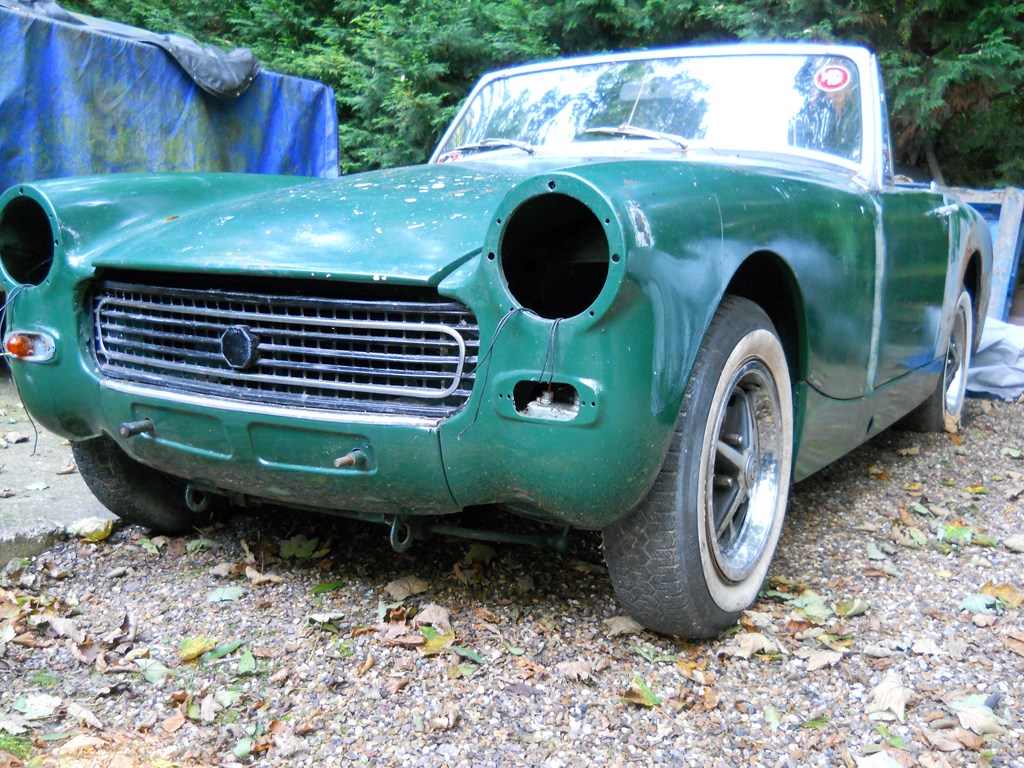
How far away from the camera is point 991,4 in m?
7.44

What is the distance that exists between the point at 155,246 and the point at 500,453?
3.50 feet

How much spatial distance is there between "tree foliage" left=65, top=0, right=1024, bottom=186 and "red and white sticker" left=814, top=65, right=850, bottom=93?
4.81 metres

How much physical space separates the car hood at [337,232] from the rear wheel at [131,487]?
67 cm

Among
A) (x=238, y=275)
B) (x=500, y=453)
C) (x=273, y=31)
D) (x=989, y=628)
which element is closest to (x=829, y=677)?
(x=989, y=628)

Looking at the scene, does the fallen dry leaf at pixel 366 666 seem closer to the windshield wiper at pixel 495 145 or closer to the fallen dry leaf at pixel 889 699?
the fallen dry leaf at pixel 889 699

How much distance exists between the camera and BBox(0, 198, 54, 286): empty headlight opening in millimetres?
2484

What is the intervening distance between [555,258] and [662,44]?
23.9ft

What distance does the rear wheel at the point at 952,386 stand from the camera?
14.7ft

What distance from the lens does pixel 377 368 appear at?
200 centimetres

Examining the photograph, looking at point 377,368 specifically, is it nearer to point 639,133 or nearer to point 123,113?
point 639,133

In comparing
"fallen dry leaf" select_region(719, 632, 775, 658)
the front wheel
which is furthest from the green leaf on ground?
"fallen dry leaf" select_region(719, 632, 775, 658)

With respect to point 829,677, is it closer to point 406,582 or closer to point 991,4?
point 406,582

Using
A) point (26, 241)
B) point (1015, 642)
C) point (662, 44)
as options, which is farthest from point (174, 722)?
point (662, 44)

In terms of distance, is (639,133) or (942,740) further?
(639,133)
